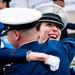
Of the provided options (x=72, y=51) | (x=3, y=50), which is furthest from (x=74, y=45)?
(x=3, y=50)

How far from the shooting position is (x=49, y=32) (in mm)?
2094

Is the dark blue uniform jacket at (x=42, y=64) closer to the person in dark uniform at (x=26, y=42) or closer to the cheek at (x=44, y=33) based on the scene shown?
the person in dark uniform at (x=26, y=42)

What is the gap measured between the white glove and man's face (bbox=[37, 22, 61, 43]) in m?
0.35

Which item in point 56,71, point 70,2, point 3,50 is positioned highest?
point 3,50

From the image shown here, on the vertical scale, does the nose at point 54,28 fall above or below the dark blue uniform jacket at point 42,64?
above

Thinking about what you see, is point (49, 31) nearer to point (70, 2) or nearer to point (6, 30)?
point (6, 30)

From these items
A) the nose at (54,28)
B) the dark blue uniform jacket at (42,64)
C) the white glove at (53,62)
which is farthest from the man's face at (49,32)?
the white glove at (53,62)

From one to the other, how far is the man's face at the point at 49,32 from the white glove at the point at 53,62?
0.35 m

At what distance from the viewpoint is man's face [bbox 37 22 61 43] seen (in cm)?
207

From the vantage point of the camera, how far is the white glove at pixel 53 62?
1700mm

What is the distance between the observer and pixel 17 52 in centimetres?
171

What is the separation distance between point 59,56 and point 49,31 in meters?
0.34

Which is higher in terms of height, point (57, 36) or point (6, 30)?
point (6, 30)

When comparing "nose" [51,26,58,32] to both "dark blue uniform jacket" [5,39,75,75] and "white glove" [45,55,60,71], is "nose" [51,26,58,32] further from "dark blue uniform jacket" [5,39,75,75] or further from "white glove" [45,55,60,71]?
"white glove" [45,55,60,71]
